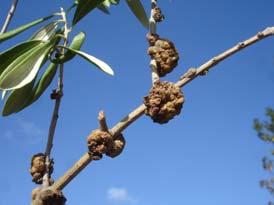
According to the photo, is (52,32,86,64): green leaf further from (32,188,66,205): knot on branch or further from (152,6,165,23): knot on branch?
(32,188,66,205): knot on branch

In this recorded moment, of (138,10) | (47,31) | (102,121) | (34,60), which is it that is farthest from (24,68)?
(138,10)

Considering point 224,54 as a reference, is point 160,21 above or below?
above

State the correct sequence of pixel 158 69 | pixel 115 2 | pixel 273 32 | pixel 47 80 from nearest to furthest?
1. pixel 273 32
2. pixel 158 69
3. pixel 47 80
4. pixel 115 2

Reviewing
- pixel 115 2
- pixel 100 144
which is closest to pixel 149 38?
pixel 100 144

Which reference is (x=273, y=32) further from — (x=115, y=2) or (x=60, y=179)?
(x=115, y=2)

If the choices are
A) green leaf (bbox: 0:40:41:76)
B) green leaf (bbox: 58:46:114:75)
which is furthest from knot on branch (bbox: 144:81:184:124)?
green leaf (bbox: 0:40:41:76)

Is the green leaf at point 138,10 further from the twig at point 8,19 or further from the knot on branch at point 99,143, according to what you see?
the knot on branch at point 99,143
